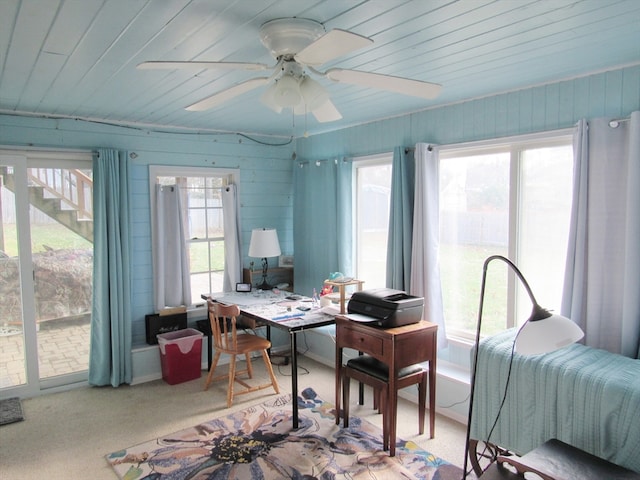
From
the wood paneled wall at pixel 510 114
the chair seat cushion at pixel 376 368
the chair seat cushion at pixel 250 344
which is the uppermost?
the wood paneled wall at pixel 510 114

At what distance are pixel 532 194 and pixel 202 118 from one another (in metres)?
2.68

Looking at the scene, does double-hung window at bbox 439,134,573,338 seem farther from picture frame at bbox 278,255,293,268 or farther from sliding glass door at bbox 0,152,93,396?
sliding glass door at bbox 0,152,93,396

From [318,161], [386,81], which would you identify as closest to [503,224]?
[386,81]

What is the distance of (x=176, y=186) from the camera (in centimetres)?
427

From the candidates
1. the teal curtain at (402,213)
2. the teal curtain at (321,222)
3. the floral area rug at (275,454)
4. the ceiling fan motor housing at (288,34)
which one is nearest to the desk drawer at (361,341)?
the floral area rug at (275,454)

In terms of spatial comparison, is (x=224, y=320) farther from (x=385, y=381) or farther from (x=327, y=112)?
(x=327, y=112)

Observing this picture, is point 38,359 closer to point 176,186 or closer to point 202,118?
point 176,186

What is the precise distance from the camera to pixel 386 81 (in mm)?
1915

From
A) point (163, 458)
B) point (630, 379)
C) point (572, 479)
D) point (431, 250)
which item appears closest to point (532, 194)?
point (431, 250)

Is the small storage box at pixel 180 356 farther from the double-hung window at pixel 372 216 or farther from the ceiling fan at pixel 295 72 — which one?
the ceiling fan at pixel 295 72

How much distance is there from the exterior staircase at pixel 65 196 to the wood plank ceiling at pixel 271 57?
0.72 meters

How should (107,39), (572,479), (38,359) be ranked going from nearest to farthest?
(572,479), (107,39), (38,359)

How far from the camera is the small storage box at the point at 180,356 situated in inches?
156

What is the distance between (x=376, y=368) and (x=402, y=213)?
4.25 feet
